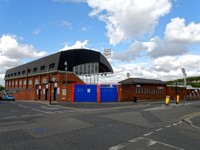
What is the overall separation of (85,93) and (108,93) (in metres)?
3.88

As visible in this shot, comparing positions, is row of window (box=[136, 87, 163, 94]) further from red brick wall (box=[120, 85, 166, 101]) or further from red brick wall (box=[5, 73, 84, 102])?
red brick wall (box=[5, 73, 84, 102])

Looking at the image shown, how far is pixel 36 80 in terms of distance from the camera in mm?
73312

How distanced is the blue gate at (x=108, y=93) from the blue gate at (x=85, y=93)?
1.19m

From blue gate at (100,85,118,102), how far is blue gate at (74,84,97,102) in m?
1.19

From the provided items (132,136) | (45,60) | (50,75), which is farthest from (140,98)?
(132,136)

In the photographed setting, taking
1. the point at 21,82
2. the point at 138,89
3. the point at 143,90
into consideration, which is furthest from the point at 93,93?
the point at 21,82

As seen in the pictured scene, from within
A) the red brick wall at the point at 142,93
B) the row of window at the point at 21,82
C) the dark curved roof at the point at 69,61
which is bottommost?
the red brick wall at the point at 142,93

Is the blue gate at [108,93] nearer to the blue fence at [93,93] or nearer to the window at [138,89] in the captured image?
the blue fence at [93,93]

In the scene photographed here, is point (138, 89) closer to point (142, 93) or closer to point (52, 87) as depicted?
point (142, 93)

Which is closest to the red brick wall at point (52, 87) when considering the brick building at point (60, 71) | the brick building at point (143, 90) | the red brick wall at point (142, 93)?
the brick building at point (60, 71)

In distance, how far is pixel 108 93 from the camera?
47.2 meters

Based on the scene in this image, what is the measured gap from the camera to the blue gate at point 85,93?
46.5 metres

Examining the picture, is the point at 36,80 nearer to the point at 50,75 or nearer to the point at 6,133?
the point at 50,75

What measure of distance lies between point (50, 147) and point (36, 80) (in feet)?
220
